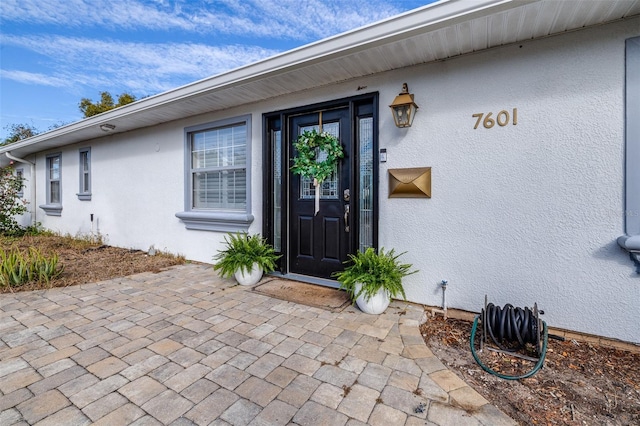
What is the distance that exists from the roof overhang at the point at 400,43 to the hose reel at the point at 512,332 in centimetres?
202

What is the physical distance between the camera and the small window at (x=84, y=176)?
6289 millimetres

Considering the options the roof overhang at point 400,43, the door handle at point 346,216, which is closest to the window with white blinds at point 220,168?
the roof overhang at point 400,43

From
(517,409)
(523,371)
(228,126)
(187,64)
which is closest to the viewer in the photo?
(517,409)

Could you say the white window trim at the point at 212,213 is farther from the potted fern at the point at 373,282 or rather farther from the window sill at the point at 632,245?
the window sill at the point at 632,245

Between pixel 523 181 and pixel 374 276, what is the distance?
146cm

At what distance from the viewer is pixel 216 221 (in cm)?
420

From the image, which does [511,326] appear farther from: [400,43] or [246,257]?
[246,257]

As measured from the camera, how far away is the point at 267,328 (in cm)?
229

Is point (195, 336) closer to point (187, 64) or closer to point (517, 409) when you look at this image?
point (517, 409)

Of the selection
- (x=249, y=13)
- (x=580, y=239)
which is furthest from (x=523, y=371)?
(x=249, y=13)

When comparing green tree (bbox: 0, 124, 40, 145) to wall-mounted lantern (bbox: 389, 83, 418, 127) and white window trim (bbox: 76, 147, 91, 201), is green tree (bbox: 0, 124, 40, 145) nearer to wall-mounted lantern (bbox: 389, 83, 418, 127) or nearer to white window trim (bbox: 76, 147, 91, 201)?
white window trim (bbox: 76, 147, 91, 201)

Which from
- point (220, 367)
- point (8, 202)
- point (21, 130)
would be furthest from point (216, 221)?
point (21, 130)

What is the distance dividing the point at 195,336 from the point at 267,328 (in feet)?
1.76

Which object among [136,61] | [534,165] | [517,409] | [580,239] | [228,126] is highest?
[136,61]
